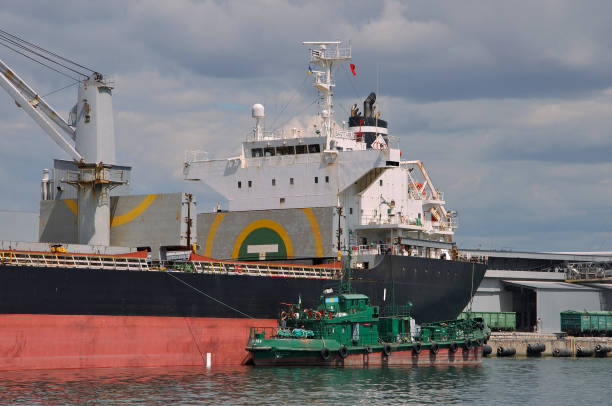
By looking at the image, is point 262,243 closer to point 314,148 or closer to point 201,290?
point 314,148

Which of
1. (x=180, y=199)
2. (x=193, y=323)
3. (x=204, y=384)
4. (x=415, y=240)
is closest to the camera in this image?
(x=204, y=384)

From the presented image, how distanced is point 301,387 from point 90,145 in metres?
16.9

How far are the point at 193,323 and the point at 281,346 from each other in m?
3.87

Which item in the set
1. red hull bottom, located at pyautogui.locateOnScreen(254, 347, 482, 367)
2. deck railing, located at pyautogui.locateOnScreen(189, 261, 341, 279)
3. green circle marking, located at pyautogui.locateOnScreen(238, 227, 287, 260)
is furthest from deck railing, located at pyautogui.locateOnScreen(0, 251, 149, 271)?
green circle marking, located at pyautogui.locateOnScreen(238, 227, 287, 260)

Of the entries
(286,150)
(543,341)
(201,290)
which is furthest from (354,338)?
(543,341)

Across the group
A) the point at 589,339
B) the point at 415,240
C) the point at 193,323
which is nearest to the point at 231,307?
the point at 193,323

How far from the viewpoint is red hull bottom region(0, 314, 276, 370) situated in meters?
32.3

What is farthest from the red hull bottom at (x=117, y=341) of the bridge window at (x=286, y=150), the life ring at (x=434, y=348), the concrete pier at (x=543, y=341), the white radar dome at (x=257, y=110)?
the concrete pier at (x=543, y=341)

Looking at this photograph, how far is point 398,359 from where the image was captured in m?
39.0

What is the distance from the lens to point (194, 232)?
41.2 meters

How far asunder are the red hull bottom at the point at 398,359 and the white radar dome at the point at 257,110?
16.4m

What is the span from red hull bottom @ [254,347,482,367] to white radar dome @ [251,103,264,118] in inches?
647

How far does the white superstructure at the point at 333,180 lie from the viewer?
45.1 metres

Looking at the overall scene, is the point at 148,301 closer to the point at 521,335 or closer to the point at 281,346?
the point at 281,346
